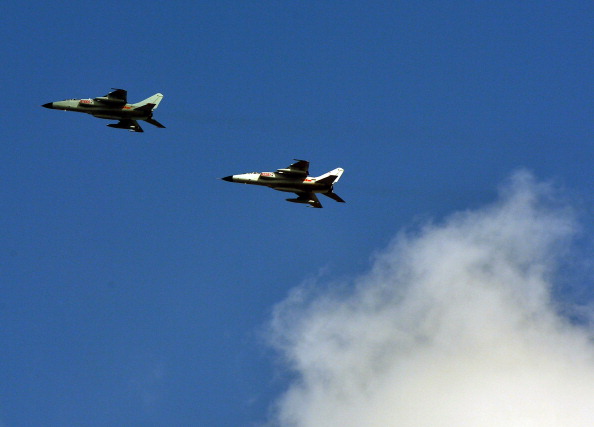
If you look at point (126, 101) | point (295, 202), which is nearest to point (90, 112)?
point (126, 101)

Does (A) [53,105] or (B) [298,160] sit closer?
(B) [298,160]

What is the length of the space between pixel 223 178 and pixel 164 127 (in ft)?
37.8

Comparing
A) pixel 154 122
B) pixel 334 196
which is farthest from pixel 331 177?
pixel 154 122

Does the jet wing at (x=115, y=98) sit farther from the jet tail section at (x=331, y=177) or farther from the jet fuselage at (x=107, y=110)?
the jet tail section at (x=331, y=177)

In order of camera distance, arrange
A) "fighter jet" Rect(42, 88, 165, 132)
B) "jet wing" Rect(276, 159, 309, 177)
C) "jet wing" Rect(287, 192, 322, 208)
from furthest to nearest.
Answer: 1. "fighter jet" Rect(42, 88, 165, 132)
2. "jet wing" Rect(287, 192, 322, 208)
3. "jet wing" Rect(276, 159, 309, 177)

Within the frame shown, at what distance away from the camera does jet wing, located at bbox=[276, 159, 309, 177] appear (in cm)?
12081

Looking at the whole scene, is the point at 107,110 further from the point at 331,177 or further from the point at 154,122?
the point at 331,177

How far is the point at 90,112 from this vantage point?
132 metres

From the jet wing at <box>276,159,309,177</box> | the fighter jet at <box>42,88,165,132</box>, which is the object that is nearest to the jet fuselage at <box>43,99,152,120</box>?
the fighter jet at <box>42,88,165,132</box>

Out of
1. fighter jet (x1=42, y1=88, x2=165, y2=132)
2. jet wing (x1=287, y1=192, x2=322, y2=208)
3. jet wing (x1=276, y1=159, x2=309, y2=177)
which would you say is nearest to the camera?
jet wing (x1=276, y1=159, x2=309, y2=177)

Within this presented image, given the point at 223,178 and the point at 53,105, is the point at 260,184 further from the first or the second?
the point at 53,105

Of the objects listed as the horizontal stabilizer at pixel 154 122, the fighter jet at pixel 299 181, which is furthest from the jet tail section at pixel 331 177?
the horizontal stabilizer at pixel 154 122

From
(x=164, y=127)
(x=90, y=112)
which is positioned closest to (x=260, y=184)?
(x=164, y=127)

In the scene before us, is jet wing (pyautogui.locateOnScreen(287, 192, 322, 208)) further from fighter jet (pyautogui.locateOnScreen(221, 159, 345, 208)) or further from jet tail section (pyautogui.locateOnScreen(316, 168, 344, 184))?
jet tail section (pyautogui.locateOnScreen(316, 168, 344, 184))
